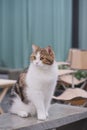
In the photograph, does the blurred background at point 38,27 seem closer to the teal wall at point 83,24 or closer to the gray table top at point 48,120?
the teal wall at point 83,24

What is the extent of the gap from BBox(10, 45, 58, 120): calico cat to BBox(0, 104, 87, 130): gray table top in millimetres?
49

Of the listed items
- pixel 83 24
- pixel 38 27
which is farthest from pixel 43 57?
pixel 83 24

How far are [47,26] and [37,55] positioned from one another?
14.9ft

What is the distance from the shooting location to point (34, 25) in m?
6.41

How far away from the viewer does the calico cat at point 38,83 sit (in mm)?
1876

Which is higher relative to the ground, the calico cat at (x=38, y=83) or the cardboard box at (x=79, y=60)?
the calico cat at (x=38, y=83)

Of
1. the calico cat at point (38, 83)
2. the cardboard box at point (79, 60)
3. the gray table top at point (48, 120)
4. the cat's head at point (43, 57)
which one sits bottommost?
the cardboard box at point (79, 60)

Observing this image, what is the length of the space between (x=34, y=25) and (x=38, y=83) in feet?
15.0

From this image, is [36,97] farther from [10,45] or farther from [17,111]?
[10,45]

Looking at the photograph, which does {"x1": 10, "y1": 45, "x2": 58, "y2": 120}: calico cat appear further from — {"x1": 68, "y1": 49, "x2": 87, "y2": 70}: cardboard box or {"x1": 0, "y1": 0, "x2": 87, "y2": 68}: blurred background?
{"x1": 0, "y1": 0, "x2": 87, "y2": 68}: blurred background

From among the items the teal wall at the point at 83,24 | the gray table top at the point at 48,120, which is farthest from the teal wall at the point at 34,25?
the gray table top at the point at 48,120

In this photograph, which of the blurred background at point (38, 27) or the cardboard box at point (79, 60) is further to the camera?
the blurred background at point (38, 27)

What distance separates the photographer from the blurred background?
634 centimetres

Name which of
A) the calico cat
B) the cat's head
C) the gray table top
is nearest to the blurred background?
the gray table top
